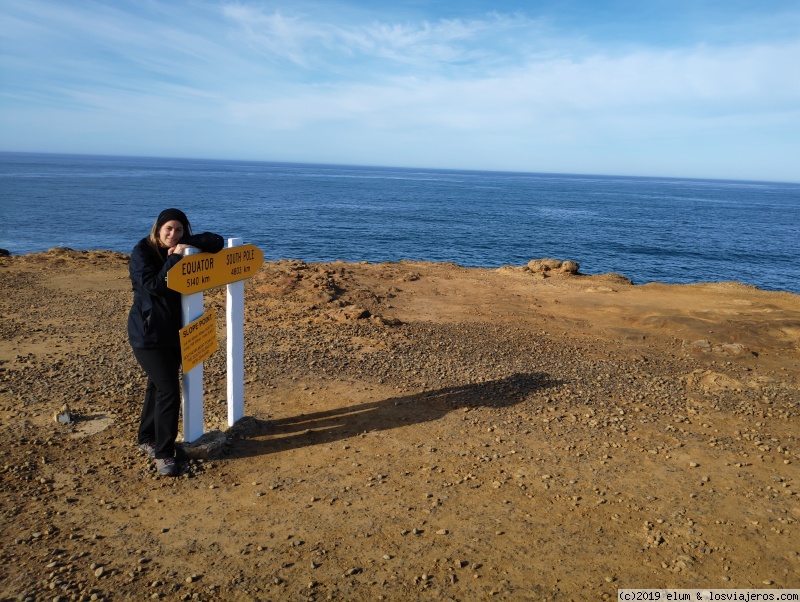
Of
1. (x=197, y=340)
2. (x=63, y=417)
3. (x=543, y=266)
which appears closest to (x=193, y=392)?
(x=197, y=340)

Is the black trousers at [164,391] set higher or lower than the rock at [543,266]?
higher

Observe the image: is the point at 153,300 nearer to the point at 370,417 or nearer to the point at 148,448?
the point at 148,448

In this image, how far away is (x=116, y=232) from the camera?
3534 cm

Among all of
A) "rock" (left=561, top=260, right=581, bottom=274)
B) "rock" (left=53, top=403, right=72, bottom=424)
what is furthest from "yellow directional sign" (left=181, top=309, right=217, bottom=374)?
"rock" (left=561, top=260, right=581, bottom=274)

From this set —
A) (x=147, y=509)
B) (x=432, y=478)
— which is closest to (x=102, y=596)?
(x=147, y=509)

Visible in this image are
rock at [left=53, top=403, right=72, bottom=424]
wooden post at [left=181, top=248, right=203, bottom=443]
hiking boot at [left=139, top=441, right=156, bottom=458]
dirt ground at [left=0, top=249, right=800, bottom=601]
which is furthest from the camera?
rock at [left=53, top=403, right=72, bottom=424]

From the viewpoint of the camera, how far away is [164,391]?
4641 millimetres

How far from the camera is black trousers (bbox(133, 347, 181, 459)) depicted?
15.0ft

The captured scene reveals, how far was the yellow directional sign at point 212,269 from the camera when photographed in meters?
4.43

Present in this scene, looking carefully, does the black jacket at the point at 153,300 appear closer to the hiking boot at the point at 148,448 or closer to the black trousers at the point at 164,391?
the black trousers at the point at 164,391

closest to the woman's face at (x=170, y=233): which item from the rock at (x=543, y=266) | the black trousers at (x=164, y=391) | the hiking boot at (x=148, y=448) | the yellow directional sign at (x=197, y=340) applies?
the yellow directional sign at (x=197, y=340)

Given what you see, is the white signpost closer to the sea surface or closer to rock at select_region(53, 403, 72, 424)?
rock at select_region(53, 403, 72, 424)

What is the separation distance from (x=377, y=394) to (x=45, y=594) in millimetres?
3990

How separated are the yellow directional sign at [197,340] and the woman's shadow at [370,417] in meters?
0.92
